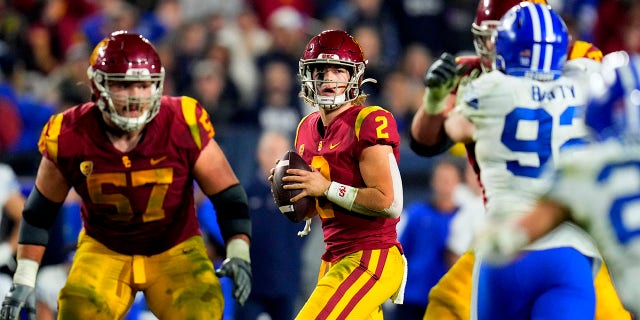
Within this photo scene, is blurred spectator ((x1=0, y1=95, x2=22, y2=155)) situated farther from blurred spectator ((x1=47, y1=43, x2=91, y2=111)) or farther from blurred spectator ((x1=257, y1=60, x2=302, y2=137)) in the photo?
blurred spectator ((x1=257, y1=60, x2=302, y2=137))

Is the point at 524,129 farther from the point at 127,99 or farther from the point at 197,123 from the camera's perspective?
the point at 127,99

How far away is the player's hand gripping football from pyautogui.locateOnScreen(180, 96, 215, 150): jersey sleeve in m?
0.97

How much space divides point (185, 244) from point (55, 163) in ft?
2.15

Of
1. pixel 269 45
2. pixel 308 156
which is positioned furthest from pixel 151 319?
pixel 269 45

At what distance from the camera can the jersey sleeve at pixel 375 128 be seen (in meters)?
4.55

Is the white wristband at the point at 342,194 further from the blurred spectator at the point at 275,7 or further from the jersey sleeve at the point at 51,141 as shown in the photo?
the blurred spectator at the point at 275,7

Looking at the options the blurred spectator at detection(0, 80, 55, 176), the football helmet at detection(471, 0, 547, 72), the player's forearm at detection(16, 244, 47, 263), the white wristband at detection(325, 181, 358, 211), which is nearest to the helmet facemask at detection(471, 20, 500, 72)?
the football helmet at detection(471, 0, 547, 72)

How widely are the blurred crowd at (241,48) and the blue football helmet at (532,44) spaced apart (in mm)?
3862

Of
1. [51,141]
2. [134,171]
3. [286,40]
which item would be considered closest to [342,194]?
[134,171]

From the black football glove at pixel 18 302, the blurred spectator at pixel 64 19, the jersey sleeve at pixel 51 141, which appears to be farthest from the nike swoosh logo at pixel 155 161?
the blurred spectator at pixel 64 19

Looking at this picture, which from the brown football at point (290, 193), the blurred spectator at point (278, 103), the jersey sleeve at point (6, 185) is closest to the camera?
the brown football at point (290, 193)

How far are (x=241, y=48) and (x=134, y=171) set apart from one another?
5.07 meters

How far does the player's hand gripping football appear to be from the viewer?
4898 mm

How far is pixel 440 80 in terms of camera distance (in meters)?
4.90
